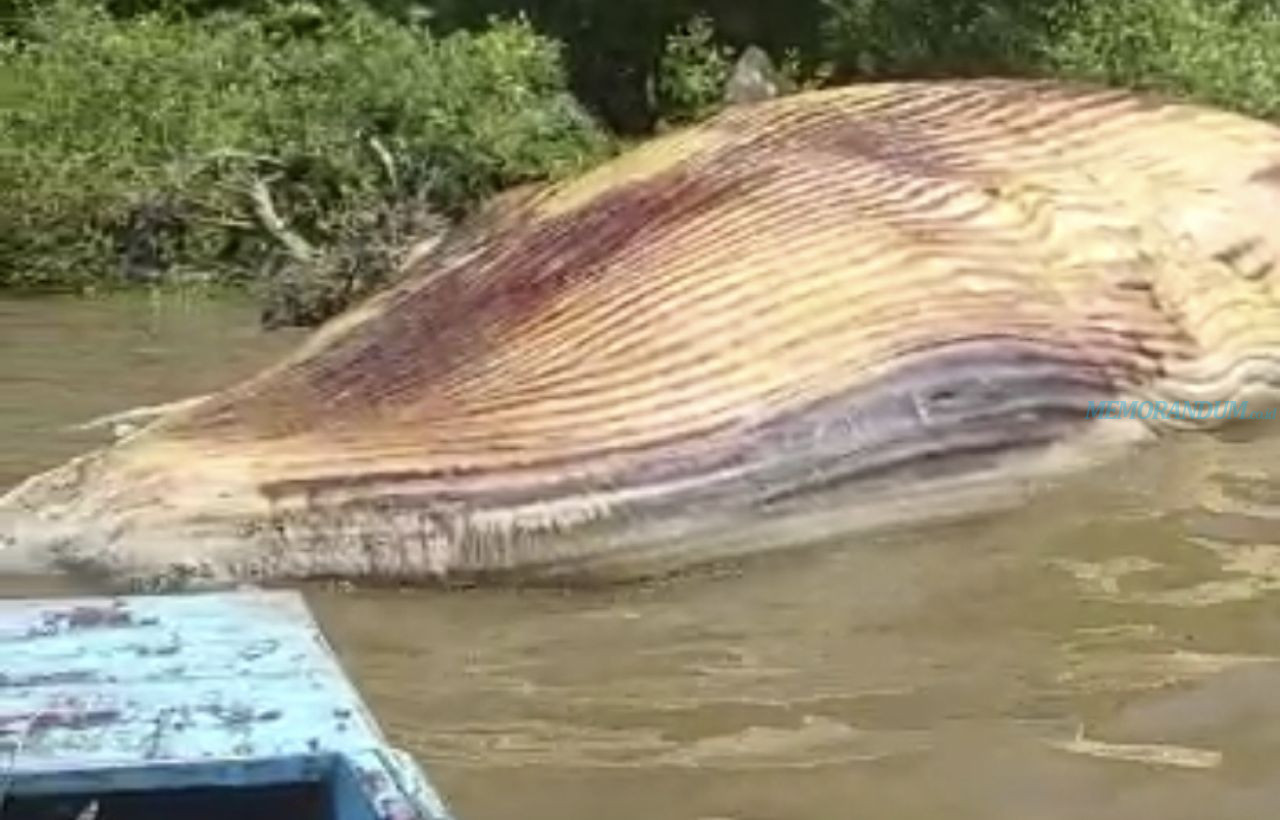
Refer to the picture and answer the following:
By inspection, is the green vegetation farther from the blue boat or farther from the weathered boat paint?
the blue boat

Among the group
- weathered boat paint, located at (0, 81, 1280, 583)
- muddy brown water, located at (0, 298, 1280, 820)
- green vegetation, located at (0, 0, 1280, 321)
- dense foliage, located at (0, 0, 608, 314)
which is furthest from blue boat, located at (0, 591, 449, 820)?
dense foliage, located at (0, 0, 608, 314)

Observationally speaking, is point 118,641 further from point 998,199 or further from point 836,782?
point 998,199

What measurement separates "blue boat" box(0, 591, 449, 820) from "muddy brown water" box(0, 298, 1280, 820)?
730mm

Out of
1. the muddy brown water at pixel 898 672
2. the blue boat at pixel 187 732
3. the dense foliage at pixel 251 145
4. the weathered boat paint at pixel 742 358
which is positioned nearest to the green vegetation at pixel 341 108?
the dense foliage at pixel 251 145

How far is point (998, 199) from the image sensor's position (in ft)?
20.5

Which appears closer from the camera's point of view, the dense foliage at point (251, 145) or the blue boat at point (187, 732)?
the blue boat at point (187, 732)

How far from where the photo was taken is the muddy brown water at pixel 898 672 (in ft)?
13.5

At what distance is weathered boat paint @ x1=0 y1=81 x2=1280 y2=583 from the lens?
5.15m

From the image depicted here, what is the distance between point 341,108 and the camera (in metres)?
10.6

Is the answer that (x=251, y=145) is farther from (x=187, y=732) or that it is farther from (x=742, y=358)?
(x=187, y=732)

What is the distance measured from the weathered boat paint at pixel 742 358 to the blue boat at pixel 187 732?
5.23ft

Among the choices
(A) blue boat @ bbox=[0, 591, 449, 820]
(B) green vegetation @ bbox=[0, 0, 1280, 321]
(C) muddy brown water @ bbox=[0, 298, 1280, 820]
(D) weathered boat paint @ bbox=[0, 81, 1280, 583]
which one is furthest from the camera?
(B) green vegetation @ bbox=[0, 0, 1280, 321]

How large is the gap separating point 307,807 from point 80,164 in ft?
25.7

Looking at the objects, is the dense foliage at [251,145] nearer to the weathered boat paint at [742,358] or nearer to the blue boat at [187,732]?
the weathered boat paint at [742,358]
